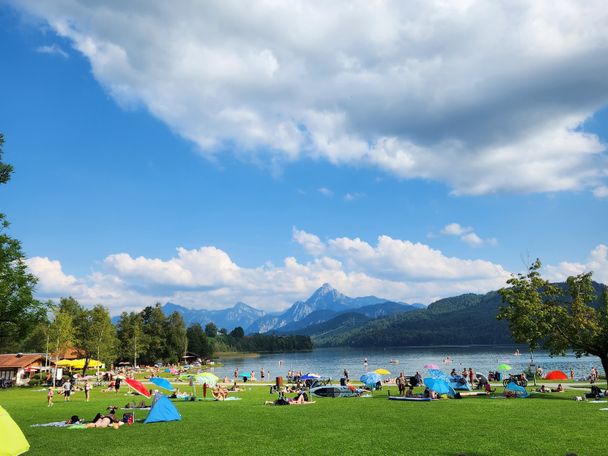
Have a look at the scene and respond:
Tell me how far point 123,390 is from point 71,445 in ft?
113

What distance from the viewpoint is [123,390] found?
50.0m

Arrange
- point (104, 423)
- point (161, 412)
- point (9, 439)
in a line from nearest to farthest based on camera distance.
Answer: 1. point (9, 439)
2. point (104, 423)
3. point (161, 412)

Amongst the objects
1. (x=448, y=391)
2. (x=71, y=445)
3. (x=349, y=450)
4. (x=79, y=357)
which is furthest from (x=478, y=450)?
(x=79, y=357)

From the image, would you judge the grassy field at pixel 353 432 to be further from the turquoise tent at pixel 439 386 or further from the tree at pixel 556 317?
the tree at pixel 556 317

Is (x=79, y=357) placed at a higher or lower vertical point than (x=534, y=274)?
lower

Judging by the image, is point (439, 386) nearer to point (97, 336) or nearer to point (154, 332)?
Answer: point (97, 336)

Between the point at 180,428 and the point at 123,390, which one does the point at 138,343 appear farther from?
the point at 180,428

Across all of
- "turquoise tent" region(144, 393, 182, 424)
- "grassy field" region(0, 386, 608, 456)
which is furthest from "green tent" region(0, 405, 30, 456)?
"turquoise tent" region(144, 393, 182, 424)

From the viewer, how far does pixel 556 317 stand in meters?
37.4

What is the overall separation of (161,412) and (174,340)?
4037 inches

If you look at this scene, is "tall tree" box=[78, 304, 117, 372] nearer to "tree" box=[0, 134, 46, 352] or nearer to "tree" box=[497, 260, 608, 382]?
"tree" box=[0, 134, 46, 352]

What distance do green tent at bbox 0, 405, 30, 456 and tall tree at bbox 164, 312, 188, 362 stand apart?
118m

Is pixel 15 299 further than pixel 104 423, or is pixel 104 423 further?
pixel 15 299

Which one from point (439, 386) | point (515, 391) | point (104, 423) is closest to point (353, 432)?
point (104, 423)
